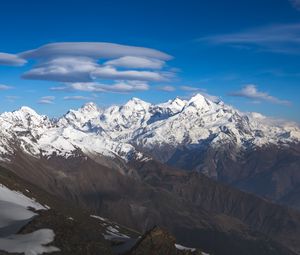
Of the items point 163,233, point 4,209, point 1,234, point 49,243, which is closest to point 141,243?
point 163,233

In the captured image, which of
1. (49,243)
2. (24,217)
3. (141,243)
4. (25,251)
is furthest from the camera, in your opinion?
(24,217)

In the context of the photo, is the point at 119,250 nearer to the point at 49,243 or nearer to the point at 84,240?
the point at 84,240

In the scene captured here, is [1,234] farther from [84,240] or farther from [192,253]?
[192,253]

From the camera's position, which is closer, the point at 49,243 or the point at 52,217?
the point at 49,243

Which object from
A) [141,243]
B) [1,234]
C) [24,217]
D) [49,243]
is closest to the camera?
[49,243]

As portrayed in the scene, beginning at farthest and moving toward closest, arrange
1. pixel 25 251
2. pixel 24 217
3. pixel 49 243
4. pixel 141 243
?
pixel 24 217 → pixel 141 243 → pixel 49 243 → pixel 25 251

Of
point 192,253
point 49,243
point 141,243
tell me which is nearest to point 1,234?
point 49,243

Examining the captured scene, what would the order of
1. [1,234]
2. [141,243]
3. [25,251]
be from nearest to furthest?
[25,251], [141,243], [1,234]

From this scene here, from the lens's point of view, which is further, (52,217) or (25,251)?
(52,217)
